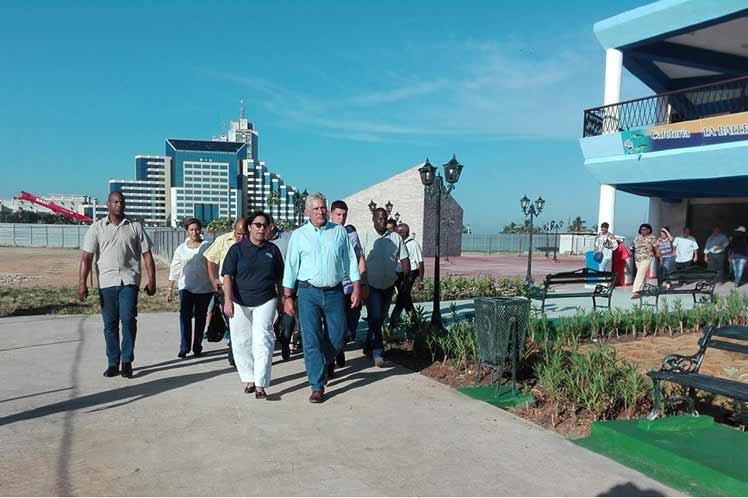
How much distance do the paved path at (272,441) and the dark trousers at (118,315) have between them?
0.99 ft

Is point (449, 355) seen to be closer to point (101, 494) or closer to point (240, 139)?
point (101, 494)

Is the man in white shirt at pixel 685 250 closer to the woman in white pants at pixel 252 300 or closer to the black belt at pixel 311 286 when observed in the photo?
the black belt at pixel 311 286

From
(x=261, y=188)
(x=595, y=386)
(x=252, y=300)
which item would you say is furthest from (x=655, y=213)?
(x=261, y=188)

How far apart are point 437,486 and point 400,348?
3784mm

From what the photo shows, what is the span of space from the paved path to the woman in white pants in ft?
1.11

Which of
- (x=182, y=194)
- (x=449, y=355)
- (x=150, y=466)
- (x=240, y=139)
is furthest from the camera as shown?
(x=240, y=139)

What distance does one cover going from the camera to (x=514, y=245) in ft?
174

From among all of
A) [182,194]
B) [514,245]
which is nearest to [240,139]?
[182,194]

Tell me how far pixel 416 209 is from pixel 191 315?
30.5 m

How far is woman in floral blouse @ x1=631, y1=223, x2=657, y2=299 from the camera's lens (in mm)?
11836

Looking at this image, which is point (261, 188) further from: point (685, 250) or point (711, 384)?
point (711, 384)

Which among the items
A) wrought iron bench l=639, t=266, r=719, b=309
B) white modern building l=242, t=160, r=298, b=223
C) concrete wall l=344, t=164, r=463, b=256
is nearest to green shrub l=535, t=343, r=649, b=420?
wrought iron bench l=639, t=266, r=719, b=309

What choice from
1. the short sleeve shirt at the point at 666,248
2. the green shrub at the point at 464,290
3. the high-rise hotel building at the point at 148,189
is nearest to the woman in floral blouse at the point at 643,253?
the green shrub at the point at 464,290

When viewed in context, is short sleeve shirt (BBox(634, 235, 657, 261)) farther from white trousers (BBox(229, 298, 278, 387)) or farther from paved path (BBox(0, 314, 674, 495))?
white trousers (BBox(229, 298, 278, 387))
